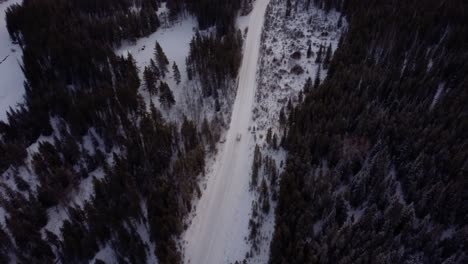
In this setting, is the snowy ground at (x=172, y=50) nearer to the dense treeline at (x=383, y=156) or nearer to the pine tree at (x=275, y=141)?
the pine tree at (x=275, y=141)

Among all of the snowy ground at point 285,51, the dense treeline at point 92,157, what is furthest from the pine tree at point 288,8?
the dense treeline at point 92,157

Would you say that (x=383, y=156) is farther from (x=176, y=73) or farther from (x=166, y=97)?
(x=176, y=73)

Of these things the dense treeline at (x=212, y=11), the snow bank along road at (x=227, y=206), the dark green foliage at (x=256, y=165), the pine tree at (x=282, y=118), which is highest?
the dense treeline at (x=212, y=11)

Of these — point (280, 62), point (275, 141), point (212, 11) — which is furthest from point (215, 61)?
point (212, 11)

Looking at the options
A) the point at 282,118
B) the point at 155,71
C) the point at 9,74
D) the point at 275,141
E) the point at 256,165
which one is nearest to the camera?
the point at 256,165

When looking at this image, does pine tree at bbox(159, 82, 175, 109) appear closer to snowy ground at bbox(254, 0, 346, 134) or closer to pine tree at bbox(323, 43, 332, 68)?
snowy ground at bbox(254, 0, 346, 134)

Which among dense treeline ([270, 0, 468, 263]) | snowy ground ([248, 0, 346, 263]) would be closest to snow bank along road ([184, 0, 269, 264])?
snowy ground ([248, 0, 346, 263])

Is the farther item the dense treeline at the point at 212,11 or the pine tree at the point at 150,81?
the dense treeline at the point at 212,11

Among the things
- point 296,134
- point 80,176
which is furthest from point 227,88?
point 80,176
